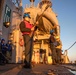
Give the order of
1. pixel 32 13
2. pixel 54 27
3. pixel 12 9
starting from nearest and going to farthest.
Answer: pixel 12 9, pixel 54 27, pixel 32 13

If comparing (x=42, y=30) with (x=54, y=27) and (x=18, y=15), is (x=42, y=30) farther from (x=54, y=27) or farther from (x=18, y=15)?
(x=18, y=15)

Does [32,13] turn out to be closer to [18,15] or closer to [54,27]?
[54,27]

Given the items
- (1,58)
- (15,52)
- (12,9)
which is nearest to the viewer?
(1,58)

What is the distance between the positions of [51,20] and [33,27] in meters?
16.8

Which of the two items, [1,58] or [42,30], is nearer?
[1,58]

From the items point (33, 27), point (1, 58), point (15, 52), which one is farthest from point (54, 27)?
point (33, 27)

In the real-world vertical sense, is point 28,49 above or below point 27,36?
below

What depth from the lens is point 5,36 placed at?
13.0 metres

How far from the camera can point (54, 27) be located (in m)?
21.2

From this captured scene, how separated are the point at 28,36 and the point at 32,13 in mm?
18712

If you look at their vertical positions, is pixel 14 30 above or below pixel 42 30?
below

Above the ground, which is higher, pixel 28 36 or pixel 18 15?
pixel 18 15

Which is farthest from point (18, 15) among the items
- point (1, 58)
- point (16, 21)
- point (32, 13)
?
point (32, 13)

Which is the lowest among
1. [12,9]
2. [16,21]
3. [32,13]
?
[16,21]
